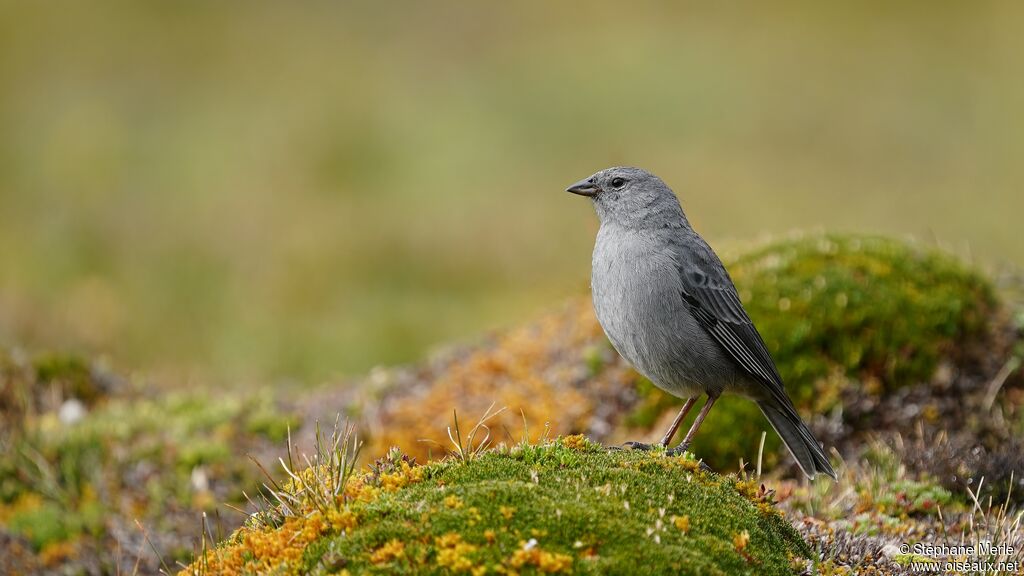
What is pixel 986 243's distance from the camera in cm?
2052

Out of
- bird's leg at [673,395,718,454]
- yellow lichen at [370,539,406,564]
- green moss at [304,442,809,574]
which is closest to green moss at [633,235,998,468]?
bird's leg at [673,395,718,454]

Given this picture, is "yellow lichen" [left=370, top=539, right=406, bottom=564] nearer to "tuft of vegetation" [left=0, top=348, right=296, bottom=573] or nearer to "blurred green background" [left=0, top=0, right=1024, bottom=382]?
"tuft of vegetation" [left=0, top=348, right=296, bottom=573]

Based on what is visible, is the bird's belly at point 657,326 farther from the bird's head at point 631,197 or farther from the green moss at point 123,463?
the green moss at point 123,463

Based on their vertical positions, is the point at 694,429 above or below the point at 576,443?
below

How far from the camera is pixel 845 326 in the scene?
34.4 feet

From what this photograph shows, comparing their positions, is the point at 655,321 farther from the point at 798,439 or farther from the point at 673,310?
the point at 798,439

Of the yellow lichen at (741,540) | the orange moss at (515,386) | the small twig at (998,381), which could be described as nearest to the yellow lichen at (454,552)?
the yellow lichen at (741,540)

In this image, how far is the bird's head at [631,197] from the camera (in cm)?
805

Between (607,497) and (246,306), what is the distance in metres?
14.4

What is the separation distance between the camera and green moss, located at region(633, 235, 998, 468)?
10.0 m

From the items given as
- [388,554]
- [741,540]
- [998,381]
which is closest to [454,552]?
[388,554]

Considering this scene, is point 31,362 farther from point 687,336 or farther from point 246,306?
point 687,336

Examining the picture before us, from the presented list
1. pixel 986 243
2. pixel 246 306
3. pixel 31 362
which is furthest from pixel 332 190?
pixel 986 243

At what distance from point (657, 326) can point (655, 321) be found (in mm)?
41
